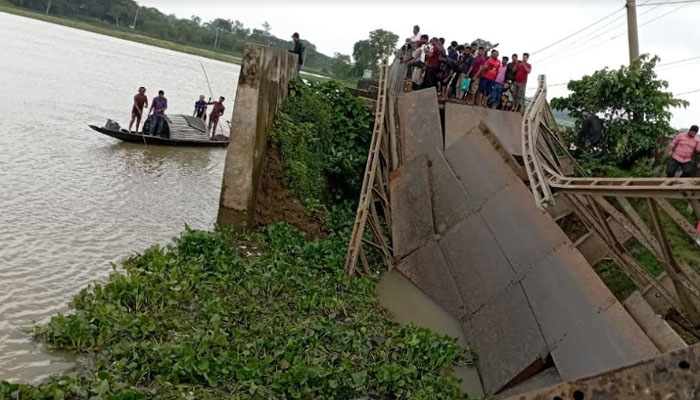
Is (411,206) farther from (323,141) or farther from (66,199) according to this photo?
(66,199)

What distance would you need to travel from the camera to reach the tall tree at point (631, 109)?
13.5 metres

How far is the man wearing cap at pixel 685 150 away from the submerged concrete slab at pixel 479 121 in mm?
2967

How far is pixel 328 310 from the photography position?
8.12 m

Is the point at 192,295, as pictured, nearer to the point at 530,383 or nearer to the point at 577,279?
the point at 530,383

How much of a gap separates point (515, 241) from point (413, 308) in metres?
1.91

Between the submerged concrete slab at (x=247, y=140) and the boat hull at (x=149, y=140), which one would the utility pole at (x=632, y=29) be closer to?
the submerged concrete slab at (x=247, y=140)

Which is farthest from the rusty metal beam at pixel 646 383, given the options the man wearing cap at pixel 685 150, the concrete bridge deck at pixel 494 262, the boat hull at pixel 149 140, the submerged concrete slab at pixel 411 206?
the boat hull at pixel 149 140

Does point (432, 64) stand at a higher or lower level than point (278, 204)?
higher

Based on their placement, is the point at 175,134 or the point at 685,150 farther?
the point at 175,134

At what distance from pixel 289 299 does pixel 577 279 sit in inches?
155

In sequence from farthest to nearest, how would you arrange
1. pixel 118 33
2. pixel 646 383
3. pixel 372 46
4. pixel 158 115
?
pixel 118 33 < pixel 372 46 < pixel 158 115 < pixel 646 383

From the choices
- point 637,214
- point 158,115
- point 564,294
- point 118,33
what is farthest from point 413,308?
point 118,33

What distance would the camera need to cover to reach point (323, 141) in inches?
476

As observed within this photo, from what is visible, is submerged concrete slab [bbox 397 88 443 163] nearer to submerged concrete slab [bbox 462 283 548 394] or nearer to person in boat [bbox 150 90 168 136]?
submerged concrete slab [bbox 462 283 548 394]
